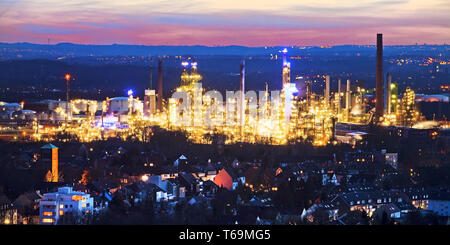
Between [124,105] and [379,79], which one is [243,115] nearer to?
[379,79]

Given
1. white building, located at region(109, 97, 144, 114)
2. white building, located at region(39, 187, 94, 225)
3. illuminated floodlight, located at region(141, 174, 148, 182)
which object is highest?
white building, located at region(39, 187, 94, 225)

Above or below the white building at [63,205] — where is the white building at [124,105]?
below

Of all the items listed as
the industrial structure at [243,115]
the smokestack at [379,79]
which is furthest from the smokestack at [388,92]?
the smokestack at [379,79]

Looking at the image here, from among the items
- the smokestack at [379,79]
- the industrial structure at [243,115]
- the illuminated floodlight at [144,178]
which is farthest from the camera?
the smokestack at [379,79]

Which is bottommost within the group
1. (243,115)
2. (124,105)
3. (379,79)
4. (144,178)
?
(124,105)

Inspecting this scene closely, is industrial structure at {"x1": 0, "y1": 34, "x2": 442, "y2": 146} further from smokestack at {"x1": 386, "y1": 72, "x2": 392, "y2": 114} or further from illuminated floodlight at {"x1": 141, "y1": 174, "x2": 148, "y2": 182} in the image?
illuminated floodlight at {"x1": 141, "y1": 174, "x2": 148, "y2": 182}

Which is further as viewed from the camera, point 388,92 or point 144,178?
point 388,92

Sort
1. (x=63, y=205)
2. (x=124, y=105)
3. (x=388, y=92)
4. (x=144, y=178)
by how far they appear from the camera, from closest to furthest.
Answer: (x=63, y=205)
(x=144, y=178)
(x=388, y=92)
(x=124, y=105)

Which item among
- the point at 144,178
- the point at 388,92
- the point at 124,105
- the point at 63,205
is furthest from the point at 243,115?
the point at 63,205

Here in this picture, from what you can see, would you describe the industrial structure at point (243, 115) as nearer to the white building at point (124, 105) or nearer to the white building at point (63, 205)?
the white building at point (124, 105)

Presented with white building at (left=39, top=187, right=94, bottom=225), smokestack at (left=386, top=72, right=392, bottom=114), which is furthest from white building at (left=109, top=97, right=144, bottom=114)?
white building at (left=39, top=187, right=94, bottom=225)
